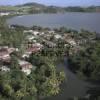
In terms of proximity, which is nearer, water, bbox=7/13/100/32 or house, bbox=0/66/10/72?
house, bbox=0/66/10/72

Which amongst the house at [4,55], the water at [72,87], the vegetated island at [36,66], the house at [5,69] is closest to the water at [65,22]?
the vegetated island at [36,66]

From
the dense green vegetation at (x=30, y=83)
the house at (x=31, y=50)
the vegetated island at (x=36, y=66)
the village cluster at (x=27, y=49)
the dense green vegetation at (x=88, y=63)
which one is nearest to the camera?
the dense green vegetation at (x=30, y=83)

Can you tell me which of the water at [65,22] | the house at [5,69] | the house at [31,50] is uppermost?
the house at [5,69]

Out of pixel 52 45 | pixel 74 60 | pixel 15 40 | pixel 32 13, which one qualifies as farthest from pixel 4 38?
pixel 32 13

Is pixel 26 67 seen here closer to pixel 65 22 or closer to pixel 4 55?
pixel 4 55

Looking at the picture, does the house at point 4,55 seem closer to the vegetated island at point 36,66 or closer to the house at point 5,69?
the vegetated island at point 36,66

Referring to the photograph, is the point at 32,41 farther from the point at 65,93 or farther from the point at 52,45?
the point at 65,93

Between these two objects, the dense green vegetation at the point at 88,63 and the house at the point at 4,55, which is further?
the house at the point at 4,55

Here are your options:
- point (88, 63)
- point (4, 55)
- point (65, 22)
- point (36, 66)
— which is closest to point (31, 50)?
point (4, 55)

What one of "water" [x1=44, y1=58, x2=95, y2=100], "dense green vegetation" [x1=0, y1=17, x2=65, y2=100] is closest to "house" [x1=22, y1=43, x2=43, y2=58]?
"dense green vegetation" [x1=0, y1=17, x2=65, y2=100]

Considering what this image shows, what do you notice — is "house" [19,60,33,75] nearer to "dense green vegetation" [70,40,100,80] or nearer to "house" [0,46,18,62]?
"house" [0,46,18,62]

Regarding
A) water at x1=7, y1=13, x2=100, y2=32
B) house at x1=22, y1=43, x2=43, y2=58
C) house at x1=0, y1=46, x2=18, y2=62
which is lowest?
water at x1=7, y1=13, x2=100, y2=32
